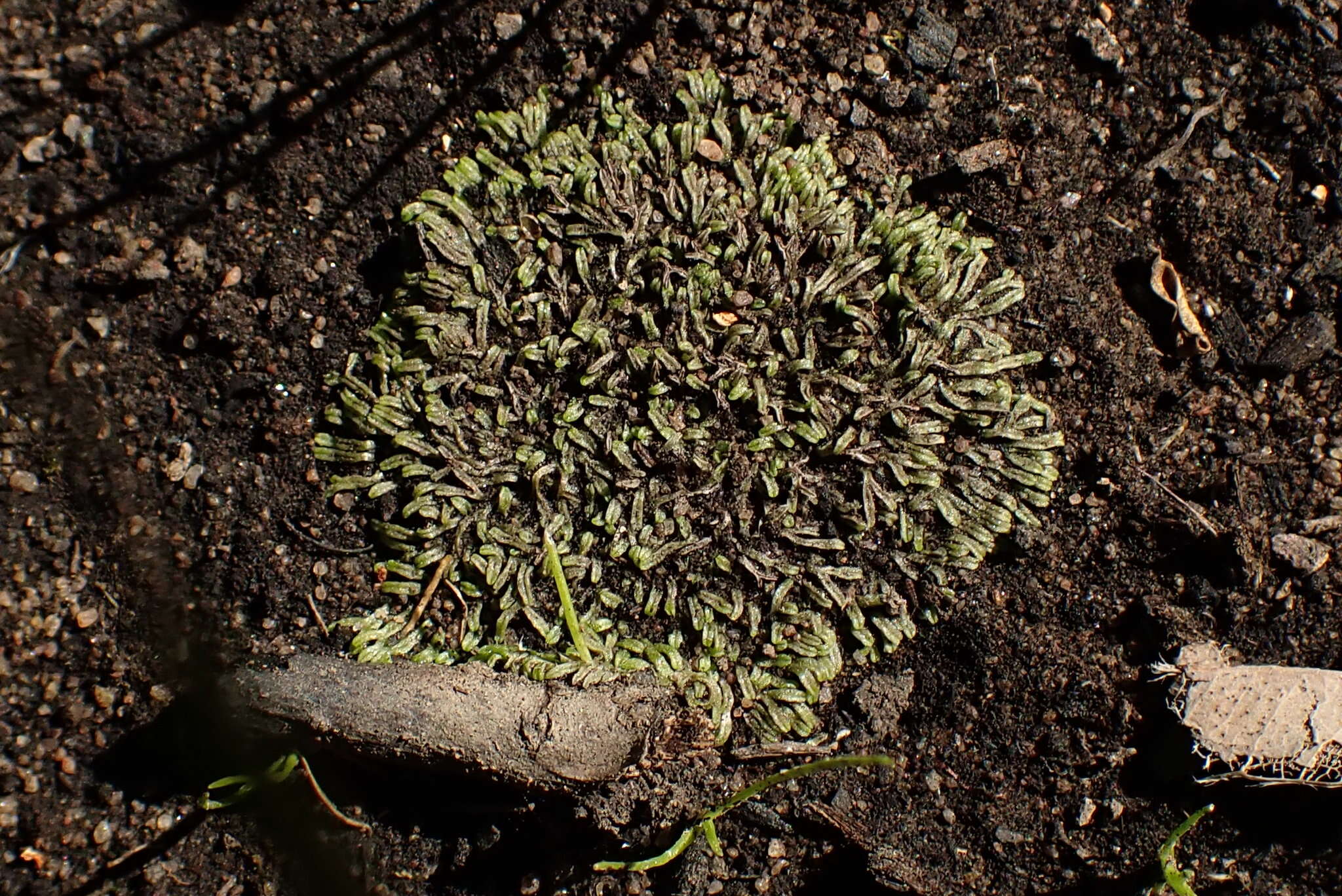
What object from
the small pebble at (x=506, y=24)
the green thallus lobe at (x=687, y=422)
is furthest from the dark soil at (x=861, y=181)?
the green thallus lobe at (x=687, y=422)

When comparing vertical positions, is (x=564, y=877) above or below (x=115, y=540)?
below

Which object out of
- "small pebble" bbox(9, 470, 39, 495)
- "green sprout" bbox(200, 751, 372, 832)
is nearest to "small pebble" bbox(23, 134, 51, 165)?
"small pebble" bbox(9, 470, 39, 495)

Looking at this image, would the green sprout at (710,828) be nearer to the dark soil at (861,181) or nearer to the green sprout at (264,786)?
the dark soil at (861,181)

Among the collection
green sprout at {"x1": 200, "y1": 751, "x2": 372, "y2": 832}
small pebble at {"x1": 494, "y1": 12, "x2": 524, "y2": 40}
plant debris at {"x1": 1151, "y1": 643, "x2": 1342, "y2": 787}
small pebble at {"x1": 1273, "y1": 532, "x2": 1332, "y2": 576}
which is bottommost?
green sprout at {"x1": 200, "y1": 751, "x2": 372, "y2": 832}

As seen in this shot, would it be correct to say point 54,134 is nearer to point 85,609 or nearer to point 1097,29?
point 85,609

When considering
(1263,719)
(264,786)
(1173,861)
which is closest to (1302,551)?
(1263,719)

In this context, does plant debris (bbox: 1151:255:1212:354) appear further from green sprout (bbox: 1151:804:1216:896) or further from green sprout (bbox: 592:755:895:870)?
green sprout (bbox: 592:755:895:870)

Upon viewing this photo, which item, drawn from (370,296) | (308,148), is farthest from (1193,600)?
(308,148)
